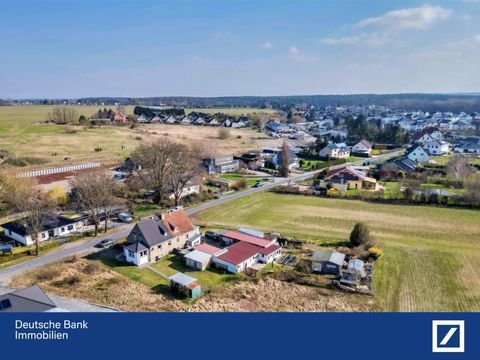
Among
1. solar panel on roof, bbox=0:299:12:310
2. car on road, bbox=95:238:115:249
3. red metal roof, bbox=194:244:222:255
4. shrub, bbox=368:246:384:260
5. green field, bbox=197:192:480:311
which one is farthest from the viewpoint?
car on road, bbox=95:238:115:249

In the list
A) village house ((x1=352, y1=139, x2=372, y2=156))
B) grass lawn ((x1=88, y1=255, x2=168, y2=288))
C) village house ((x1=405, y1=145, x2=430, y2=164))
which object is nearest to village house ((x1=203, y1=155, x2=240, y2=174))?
village house ((x1=352, y1=139, x2=372, y2=156))

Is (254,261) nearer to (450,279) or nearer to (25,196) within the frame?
(450,279)

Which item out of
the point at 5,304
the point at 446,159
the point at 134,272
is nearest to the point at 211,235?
the point at 134,272

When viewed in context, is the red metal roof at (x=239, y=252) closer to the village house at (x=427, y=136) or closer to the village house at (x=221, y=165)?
the village house at (x=221, y=165)

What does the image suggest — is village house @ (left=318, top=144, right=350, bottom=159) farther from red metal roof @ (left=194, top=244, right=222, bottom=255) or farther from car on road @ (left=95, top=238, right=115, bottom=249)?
car on road @ (left=95, top=238, right=115, bottom=249)

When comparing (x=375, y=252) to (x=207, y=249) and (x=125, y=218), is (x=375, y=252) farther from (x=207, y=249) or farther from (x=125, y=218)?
(x=125, y=218)

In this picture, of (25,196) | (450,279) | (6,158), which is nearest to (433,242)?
(450,279)

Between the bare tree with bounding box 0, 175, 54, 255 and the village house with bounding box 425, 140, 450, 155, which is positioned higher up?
the village house with bounding box 425, 140, 450, 155
